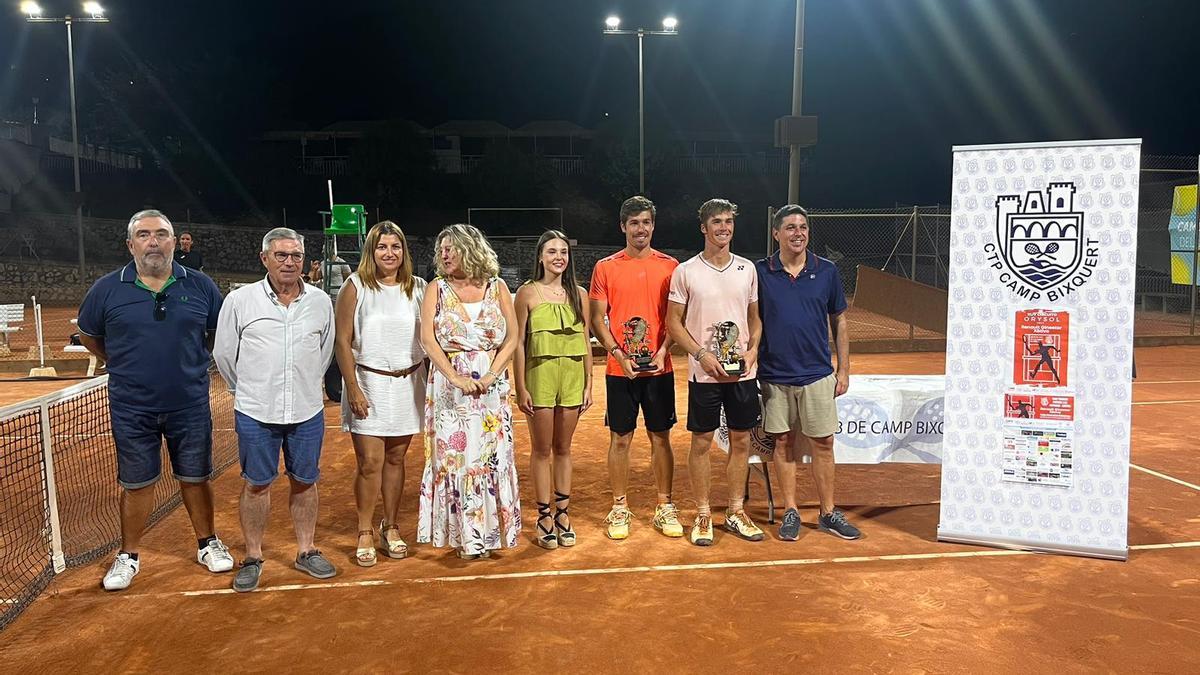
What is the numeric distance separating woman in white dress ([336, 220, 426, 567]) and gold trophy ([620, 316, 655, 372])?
125cm

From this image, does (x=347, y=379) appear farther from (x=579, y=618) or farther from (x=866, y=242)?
(x=866, y=242)

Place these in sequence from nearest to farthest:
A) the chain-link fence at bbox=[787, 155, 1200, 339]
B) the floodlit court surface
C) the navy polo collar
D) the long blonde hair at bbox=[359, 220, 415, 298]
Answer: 1. the floodlit court surface
2. the long blonde hair at bbox=[359, 220, 415, 298]
3. the navy polo collar
4. the chain-link fence at bbox=[787, 155, 1200, 339]

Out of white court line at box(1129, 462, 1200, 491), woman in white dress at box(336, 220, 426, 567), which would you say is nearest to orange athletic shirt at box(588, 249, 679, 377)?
woman in white dress at box(336, 220, 426, 567)

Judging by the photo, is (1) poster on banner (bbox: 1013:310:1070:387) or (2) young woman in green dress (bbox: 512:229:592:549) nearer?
(1) poster on banner (bbox: 1013:310:1070:387)

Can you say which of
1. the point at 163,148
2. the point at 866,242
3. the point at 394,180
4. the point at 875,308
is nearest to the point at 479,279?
the point at 875,308

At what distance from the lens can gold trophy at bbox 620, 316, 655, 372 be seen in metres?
4.93

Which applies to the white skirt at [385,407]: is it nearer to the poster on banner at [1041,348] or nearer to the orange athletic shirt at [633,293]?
the orange athletic shirt at [633,293]

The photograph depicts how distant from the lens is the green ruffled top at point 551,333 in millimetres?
4785

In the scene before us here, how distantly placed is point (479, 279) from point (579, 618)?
194cm

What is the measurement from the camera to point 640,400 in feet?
16.7

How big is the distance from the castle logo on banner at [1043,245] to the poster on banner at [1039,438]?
61cm

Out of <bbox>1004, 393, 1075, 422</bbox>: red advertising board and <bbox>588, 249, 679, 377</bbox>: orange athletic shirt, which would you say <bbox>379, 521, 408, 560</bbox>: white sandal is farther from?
<bbox>1004, 393, 1075, 422</bbox>: red advertising board

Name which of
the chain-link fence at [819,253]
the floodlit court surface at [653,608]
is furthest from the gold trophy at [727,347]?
the chain-link fence at [819,253]

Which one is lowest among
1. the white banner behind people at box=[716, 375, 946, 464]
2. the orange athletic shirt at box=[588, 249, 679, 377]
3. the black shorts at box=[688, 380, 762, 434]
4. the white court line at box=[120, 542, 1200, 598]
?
the white court line at box=[120, 542, 1200, 598]
